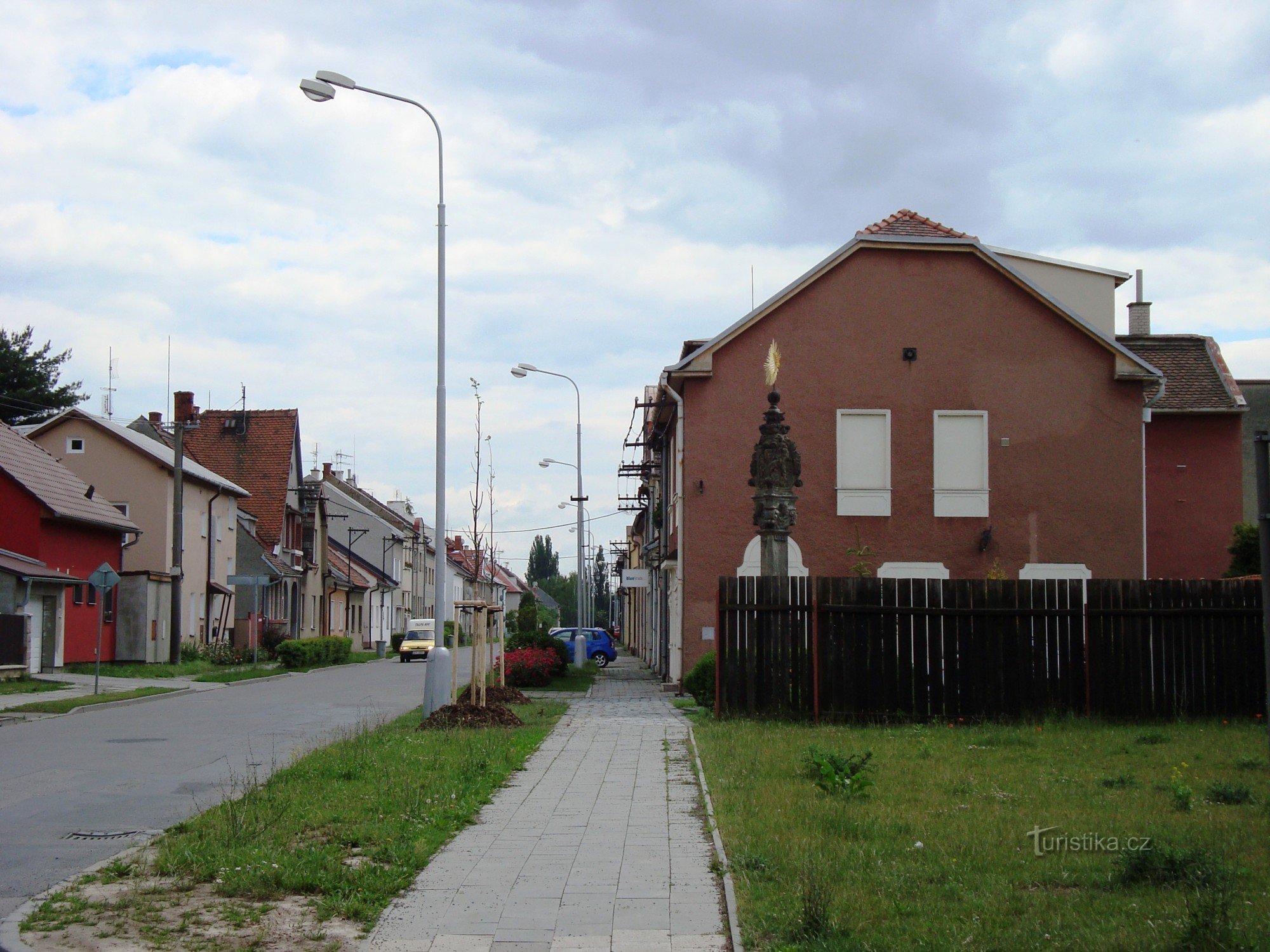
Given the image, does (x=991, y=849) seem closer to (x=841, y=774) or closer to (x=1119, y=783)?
(x=841, y=774)

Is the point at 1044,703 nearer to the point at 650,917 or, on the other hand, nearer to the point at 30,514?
the point at 650,917

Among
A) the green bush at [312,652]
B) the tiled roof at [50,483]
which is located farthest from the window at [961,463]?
the green bush at [312,652]

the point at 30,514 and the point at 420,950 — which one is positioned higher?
the point at 30,514

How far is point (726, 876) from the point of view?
23.5ft

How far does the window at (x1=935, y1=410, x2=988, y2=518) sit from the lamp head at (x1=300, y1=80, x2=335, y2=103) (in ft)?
44.7

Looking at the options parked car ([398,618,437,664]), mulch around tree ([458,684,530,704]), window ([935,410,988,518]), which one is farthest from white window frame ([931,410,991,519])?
parked car ([398,618,437,664])

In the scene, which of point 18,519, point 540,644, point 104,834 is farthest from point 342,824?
point 18,519

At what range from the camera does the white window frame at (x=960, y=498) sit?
24844mm

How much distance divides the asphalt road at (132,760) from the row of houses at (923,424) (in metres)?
8.28

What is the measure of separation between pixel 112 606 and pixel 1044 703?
29914 mm

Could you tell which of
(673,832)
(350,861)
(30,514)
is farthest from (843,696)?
(30,514)

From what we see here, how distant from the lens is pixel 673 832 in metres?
8.78

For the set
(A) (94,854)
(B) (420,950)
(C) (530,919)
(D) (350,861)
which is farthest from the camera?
(A) (94,854)

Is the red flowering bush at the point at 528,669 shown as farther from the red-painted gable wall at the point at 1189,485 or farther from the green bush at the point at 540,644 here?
the red-painted gable wall at the point at 1189,485
